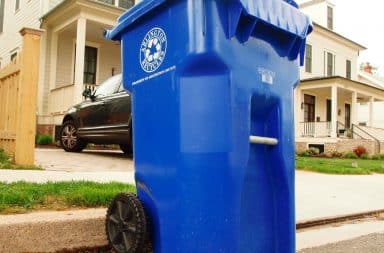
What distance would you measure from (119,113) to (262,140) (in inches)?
229

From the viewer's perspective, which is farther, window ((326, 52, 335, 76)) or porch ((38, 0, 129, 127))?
window ((326, 52, 335, 76))

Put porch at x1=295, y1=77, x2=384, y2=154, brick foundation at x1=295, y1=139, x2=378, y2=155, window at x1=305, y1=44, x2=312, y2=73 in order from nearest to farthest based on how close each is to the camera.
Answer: brick foundation at x1=295, y1=139, x2=378, y2=155
porch at x1=295, y1=77, x2=384, y2=154
window at x1=305, y1=44, x2=312, y2=73

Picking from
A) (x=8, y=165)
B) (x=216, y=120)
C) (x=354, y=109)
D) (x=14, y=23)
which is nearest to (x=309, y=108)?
(x=354, y=109)

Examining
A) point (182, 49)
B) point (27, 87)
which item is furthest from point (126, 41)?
point (27, 87)

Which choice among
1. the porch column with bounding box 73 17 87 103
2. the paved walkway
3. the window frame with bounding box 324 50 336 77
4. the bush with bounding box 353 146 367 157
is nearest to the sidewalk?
the paved walkway

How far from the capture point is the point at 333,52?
1061 inches

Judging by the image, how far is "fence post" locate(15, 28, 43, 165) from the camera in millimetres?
5570

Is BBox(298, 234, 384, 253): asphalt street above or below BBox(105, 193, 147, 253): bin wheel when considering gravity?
below

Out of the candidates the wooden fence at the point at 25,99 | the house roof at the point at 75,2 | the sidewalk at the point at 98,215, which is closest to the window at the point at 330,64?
the house roof at the point at 75,2

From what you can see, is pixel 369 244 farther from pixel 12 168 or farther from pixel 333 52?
pixel 333 52

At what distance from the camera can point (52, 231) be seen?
108 inches

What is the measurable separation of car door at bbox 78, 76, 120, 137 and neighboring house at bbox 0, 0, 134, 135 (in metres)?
4.19

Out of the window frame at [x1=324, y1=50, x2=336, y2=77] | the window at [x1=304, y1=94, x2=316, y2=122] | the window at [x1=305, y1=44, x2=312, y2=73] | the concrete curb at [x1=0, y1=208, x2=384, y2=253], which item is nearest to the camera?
the concrete curb at [x1=0, y1=208, x2=384, y2=253]

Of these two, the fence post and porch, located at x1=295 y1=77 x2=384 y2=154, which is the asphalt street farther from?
porch, located at x1=295 y1=77 x2=384 y2=154
